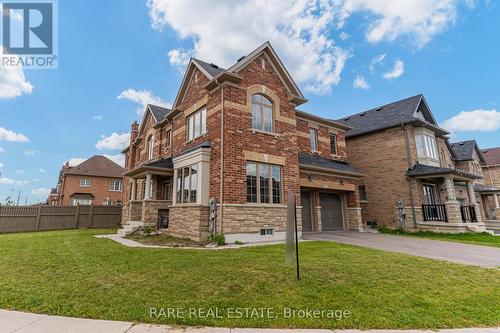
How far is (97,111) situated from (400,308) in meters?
26.1

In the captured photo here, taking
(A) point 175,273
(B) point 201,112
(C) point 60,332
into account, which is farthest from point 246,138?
(C) point 60,332

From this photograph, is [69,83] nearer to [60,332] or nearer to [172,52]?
[172,52]

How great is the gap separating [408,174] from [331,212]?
A: 6302 millimetres

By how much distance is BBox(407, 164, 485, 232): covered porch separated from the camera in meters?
16.1

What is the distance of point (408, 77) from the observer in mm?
21406

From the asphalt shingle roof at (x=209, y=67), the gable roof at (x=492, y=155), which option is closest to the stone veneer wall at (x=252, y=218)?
the asphalt shingle roof at (x=209, y=67)

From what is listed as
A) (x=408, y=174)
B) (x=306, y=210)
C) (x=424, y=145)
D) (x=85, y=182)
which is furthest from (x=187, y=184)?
(x=85, y=182)

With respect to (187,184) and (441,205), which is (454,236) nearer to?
(441,205)

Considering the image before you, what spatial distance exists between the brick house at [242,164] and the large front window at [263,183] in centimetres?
5

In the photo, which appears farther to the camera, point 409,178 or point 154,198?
point 409,178

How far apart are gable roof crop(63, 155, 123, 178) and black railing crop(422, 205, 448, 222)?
39.2m

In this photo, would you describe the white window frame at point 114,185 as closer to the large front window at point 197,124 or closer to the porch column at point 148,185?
the porch column at point 148,185

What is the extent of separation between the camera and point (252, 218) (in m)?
11.2

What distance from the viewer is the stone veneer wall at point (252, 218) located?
10633 millimetres
